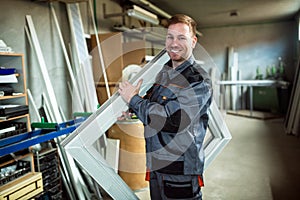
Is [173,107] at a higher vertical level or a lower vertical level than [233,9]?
lower

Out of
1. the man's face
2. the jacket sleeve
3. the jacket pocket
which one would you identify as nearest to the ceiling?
the man's face

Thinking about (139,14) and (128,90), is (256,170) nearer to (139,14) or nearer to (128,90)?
(139,14)

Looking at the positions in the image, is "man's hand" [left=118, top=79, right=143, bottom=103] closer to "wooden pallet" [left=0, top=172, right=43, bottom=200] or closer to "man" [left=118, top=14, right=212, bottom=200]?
"man" [left=118, top=14, right=212, bottom=200]

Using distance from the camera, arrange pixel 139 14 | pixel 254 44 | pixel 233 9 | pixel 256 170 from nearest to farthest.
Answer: pixel 256 170, pixel 139 14, pixel 233 9, pixel 254 44

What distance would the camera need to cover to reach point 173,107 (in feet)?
3.13

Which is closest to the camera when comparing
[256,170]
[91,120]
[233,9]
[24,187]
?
[91,120]

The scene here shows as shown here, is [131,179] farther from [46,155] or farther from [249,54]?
[249,54]

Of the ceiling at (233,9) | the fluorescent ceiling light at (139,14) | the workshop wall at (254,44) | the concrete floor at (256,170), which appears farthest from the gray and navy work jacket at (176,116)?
the workshop wall at (254,44)

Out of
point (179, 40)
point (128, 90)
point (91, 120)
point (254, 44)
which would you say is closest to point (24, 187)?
point (91, 120)

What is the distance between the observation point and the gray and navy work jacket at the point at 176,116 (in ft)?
3.16

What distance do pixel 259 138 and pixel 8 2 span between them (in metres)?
4.02

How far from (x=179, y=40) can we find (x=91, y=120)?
454 mm

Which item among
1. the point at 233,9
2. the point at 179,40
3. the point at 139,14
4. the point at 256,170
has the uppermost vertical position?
the point at 233,9

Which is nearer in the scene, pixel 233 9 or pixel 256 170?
pixel 256 170
